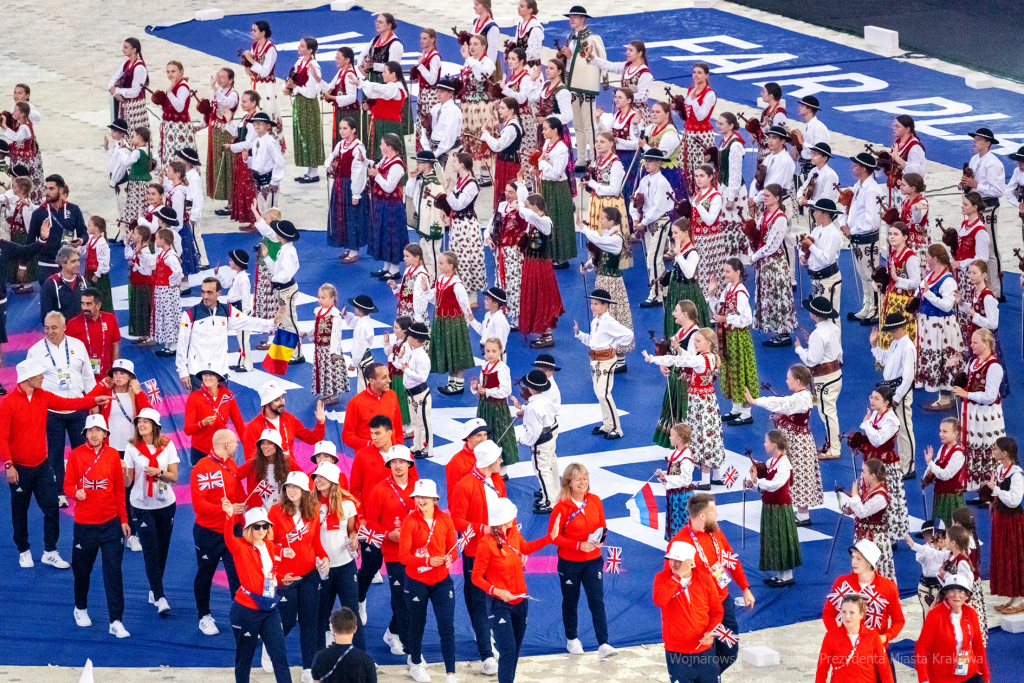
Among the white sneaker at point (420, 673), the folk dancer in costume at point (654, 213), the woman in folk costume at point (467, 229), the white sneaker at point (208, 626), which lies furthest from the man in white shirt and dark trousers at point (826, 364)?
the white sneaker at point (208, 626)

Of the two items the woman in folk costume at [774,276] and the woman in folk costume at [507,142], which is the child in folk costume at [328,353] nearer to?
the woman in folk costume at [507,142]

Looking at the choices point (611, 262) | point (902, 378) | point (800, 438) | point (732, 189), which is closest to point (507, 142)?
point (732, 189)

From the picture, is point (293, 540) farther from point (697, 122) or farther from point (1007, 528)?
point (697, 122)

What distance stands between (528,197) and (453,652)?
638 cm

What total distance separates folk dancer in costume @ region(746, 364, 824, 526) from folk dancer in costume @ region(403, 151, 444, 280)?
16.1 ft

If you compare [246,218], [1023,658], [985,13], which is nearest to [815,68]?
[985,13]

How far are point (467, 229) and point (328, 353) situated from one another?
8.11 feet

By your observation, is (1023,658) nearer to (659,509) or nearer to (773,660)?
(773,660)

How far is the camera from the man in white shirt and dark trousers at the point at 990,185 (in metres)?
17.2

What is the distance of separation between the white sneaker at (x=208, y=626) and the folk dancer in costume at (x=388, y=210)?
22.4 ft

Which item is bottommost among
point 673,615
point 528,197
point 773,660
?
point 773,660

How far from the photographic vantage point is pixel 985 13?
29.3 metres

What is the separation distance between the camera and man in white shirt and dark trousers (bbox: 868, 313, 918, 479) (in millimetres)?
13719

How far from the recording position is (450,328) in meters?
15.6
